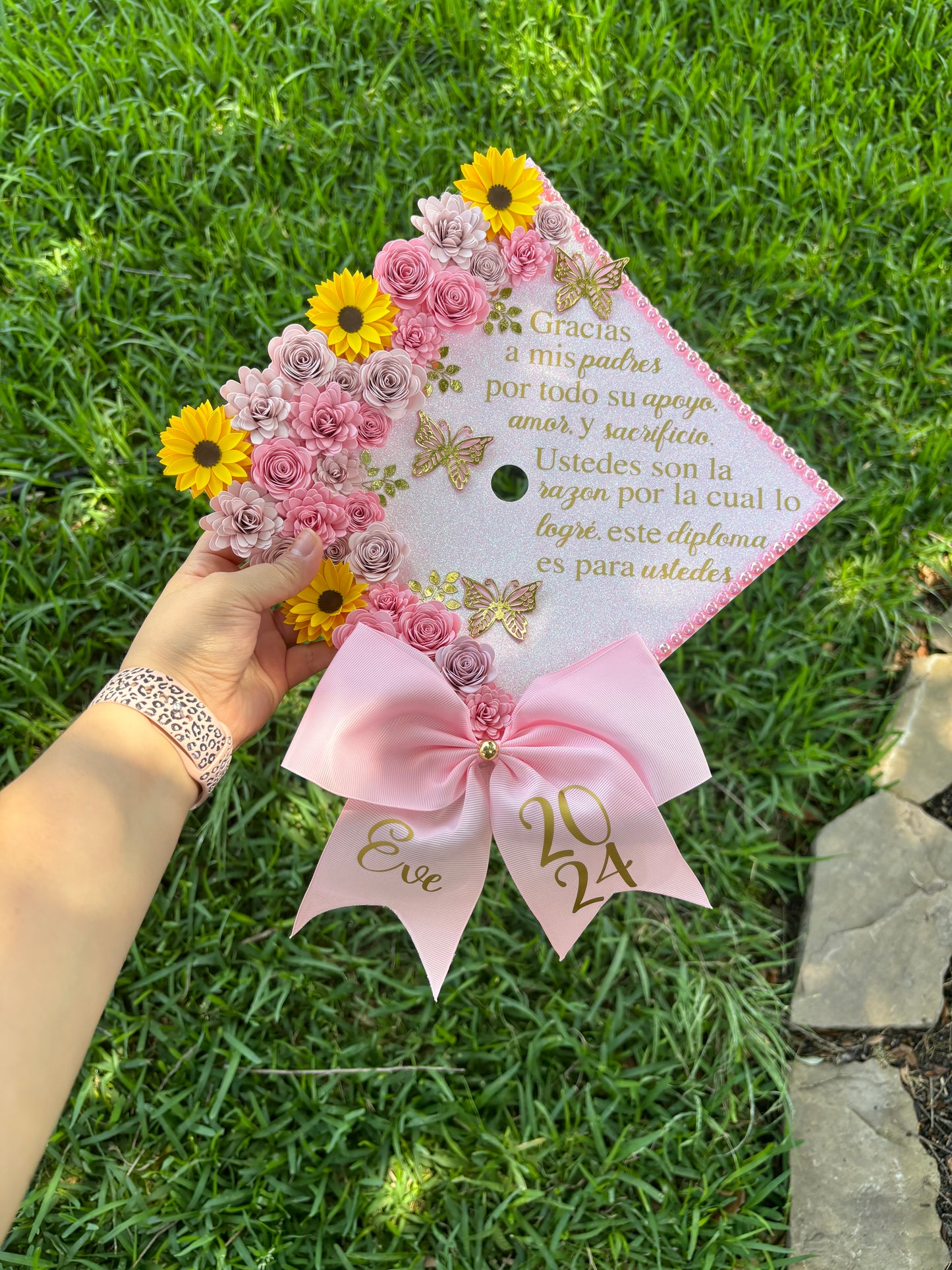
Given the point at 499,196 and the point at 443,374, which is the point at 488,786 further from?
the point at 499,196

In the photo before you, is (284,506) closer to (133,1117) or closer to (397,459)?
(397,459)

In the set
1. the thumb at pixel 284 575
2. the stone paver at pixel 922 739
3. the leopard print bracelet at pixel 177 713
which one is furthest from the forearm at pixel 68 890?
the stone paver at pixel 922 739

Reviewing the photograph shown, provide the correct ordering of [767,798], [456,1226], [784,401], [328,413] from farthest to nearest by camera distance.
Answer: [784,401], [767,798], [456,1226], [328,413]

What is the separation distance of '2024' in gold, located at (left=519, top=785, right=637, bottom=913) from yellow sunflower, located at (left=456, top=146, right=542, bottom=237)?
881 millimetres

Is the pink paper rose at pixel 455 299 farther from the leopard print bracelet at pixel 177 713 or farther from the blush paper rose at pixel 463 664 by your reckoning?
the leopard print bracelet at pixel 177 713

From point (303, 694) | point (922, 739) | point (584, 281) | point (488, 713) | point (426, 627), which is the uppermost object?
point (584, 281)

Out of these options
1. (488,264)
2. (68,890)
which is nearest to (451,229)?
(488,264)

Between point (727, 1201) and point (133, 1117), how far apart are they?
120cm

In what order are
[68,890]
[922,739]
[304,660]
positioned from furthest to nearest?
[922,739]
[304,660]
[68,890]

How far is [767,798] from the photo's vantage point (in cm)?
192

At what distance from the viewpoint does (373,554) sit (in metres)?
1.23

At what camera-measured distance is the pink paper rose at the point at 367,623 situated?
123 cm

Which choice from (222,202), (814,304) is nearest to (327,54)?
(222,202)

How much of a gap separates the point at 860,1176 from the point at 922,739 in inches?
36.6
